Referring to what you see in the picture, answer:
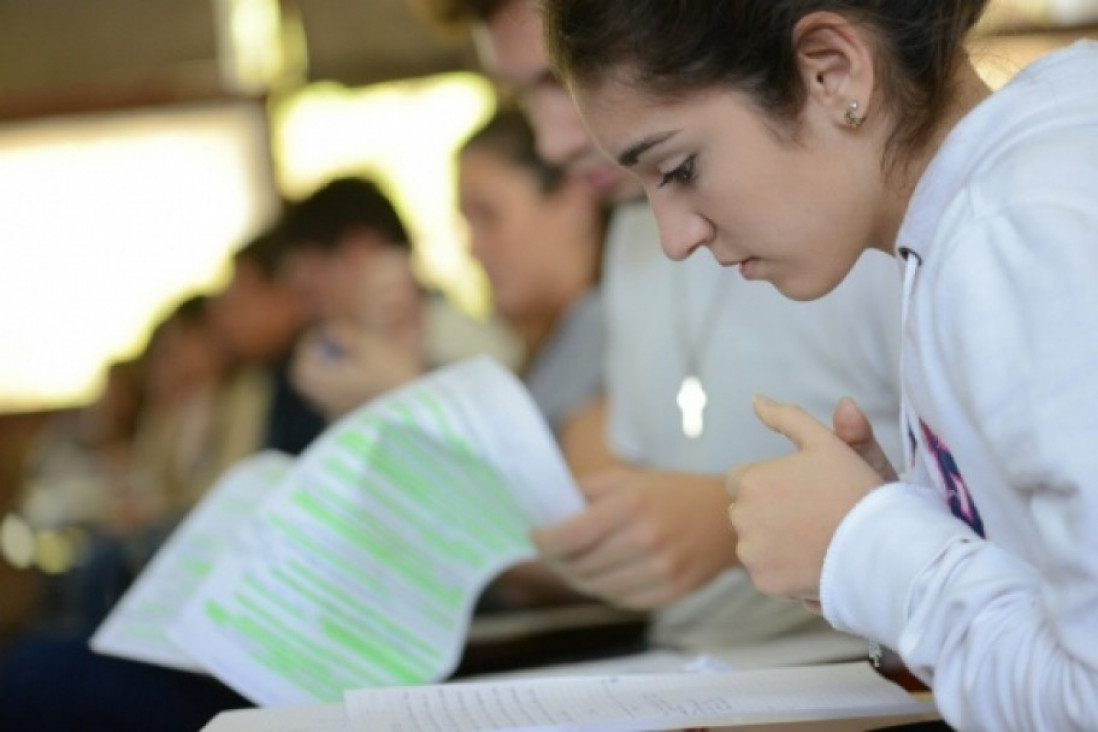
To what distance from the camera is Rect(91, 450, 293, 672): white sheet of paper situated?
139cm

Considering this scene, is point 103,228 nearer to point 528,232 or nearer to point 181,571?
point 528,232

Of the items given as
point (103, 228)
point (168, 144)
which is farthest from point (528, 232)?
point (103, 228)

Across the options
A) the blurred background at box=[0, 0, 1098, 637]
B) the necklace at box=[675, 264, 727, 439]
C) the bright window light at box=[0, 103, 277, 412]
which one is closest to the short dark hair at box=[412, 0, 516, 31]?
the necklace at box=[675, 264, 727, 439]

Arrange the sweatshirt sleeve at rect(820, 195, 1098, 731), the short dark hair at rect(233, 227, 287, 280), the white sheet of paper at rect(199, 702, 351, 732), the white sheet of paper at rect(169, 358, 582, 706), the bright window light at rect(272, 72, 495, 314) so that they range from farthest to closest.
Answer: the bright window light at rect(272, 72, 495, 314) < the short dark hair at rect(233, 227, 287, 280) < the white sheet of paper at rect(169, 358, 582, 706) < the white sheet of paper at rect(199, 702, 351, 732) < the sweatshirt sleeve at rect(820, 195, 1098, 731)

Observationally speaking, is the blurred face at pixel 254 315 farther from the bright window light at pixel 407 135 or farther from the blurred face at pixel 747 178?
the blurred face at pixel 747 178

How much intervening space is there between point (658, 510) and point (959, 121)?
1.71 ft

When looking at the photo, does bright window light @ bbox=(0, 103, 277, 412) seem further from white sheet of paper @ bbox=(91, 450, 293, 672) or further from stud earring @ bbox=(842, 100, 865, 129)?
stud earring @ bbox=(842, 100, 865, 129)

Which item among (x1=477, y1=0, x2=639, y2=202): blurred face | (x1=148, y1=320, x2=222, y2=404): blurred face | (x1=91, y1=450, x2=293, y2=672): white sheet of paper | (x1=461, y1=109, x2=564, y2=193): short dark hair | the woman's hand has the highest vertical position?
(x1=477, y1=0, x2=639, y2=202): blurred face

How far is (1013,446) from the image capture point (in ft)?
2.53

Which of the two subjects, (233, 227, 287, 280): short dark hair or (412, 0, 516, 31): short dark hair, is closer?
(412, 0, 516, 31): short dark hair

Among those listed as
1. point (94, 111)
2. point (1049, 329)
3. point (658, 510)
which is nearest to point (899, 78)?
point (1049, 329)

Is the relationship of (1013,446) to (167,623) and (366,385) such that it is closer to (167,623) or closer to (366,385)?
(167,623)

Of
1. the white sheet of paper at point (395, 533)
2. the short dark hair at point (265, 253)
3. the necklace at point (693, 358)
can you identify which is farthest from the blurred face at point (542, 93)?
the short dark hair at point (265, 253)

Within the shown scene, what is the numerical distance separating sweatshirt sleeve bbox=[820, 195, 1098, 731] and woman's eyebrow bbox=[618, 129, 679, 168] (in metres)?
0.18
